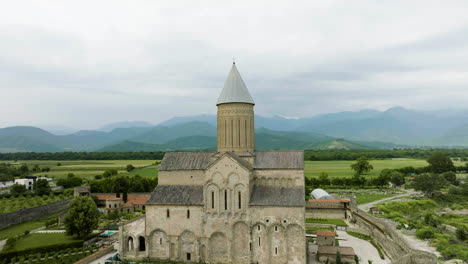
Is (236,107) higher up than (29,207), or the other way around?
(236,107)

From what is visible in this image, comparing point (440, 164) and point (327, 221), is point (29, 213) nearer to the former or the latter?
point (327, 221)

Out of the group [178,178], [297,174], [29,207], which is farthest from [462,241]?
[29,207]

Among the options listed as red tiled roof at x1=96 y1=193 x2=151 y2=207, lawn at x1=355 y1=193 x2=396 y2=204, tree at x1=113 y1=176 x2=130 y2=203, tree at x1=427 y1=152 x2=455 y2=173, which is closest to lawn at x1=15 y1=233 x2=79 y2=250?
red tiled roof at x1=96 y1=193 x2=151 y2=207

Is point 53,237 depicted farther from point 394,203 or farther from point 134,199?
point 394,203

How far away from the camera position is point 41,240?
32906 millimetres

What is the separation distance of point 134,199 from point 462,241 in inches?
1684

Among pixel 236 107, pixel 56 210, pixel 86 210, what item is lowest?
pixel 56 210

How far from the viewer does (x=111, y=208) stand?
4681cm

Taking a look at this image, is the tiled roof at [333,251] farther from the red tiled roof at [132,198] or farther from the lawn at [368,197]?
the red tiled roof at [132,198]

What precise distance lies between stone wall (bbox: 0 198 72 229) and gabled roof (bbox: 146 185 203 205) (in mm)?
24521

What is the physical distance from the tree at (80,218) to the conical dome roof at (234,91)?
661 inches

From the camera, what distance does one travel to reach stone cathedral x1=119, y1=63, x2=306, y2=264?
24.8 metres

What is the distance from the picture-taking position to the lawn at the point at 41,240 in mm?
30844

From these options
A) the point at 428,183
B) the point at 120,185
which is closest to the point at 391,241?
the point at 428,183
